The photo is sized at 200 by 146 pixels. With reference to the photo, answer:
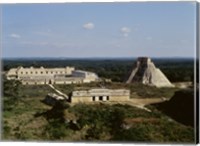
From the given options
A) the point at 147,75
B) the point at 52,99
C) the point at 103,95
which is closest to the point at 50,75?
the point at 52,99

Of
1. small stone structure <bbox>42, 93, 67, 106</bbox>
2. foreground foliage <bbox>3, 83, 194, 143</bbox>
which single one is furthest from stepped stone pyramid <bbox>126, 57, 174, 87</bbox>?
small stone structure <bbox>42, 93, 67, 106</bbox>

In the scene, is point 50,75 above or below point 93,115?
above

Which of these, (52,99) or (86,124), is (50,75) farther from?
(86,124)

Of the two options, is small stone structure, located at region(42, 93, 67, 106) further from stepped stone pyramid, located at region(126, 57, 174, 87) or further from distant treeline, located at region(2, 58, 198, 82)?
stepped stone pyramid, located at region(126, 57, 174, 87)

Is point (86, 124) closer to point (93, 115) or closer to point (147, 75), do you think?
point (93, 115)

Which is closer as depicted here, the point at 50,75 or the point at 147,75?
the point at 147,75

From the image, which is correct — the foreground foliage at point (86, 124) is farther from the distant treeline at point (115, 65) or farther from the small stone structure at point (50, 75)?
the distant treeline at point (115, 65)

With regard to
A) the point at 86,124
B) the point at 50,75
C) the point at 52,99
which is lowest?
the point at 86,124
